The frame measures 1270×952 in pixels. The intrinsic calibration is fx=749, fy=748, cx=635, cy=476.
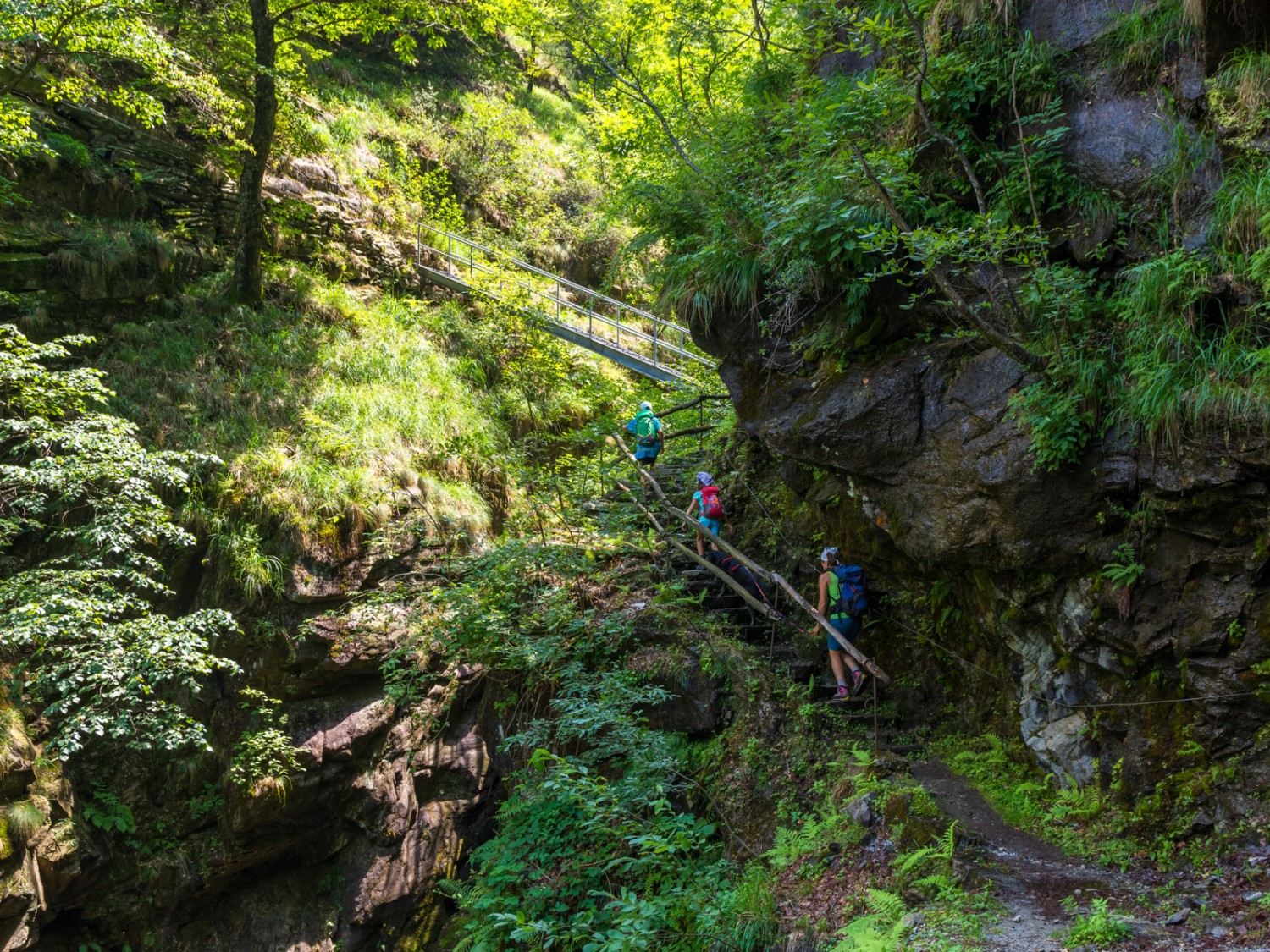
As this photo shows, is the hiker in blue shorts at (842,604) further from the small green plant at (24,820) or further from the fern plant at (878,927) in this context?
the small green plant at (24,820)

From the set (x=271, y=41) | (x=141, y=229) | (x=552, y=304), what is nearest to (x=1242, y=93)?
(x=552, y=304)

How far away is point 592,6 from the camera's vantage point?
15.6 m

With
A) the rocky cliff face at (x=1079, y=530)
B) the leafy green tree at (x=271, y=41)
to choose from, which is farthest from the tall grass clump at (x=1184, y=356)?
the leafy green tree at (x=271, y=41)

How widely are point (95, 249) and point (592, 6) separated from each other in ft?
34.6

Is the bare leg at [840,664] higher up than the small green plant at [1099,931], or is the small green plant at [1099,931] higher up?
the bare leg at [840,664]

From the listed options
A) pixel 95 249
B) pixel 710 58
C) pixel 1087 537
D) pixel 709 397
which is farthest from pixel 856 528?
pixel 95 249

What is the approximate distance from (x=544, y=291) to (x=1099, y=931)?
15.2m

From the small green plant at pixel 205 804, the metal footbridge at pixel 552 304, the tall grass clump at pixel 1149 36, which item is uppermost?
the metal footbridge at pixel 552 304

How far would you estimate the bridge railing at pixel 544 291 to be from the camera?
1565cm

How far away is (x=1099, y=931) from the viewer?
12.3 ft

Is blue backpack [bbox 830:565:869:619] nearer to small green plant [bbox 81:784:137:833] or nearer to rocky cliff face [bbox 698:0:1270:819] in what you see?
rocky cliff face [bbox 698:0:1270:819]

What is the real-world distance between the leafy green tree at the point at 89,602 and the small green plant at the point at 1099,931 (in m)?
7.47

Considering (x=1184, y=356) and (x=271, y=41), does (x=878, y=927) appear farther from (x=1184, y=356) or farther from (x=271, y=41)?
(x=271, y=41)

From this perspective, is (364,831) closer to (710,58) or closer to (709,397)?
(709,397)
